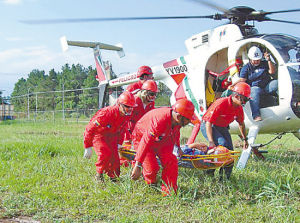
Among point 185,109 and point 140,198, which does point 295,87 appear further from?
point 140,198

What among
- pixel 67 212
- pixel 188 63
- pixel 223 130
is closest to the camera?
pixel 67 212

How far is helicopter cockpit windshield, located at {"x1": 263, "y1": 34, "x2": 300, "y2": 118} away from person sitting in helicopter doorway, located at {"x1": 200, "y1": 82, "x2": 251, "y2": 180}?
111cm

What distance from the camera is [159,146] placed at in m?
4.39

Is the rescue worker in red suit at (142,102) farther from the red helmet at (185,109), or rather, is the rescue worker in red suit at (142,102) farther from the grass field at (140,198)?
the red helmet at (185,109)

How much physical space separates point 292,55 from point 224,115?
1813mm

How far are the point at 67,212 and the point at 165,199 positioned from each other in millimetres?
1146

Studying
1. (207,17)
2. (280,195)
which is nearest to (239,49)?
(207,17)

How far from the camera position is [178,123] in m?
4.09

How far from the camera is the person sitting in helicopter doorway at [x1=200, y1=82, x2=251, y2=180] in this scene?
4824 millimetres

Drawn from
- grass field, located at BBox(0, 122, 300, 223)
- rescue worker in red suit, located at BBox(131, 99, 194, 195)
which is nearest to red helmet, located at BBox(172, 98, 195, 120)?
rescue worker in red suit, located at BBox(131, 99, 194, 195)

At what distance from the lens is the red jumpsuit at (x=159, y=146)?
4.06m

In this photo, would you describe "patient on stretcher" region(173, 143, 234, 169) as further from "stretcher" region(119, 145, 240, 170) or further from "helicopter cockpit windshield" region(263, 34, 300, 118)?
"helicopter cockpit windshield" region(263, 34, 300, 118)

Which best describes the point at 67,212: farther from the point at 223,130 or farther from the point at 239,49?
the point at 239,49

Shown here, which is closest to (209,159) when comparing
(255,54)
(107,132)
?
(107,132)
